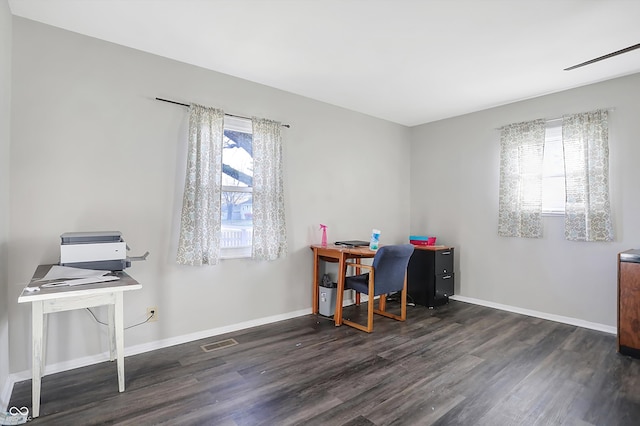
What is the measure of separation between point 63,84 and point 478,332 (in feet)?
13.7

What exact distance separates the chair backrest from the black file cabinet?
77 centimetres

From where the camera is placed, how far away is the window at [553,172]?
145 inches

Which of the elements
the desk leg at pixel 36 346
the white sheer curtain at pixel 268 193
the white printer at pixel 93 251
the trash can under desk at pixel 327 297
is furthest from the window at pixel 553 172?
the desk leg at pixel 36 346

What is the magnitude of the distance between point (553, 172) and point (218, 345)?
395 centimetres

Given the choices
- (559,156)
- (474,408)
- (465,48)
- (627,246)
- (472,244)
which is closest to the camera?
(474,408)

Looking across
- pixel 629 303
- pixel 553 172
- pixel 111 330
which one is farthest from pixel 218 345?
pixel 553 172

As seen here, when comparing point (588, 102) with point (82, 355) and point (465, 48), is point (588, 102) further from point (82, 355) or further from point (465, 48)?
point (82, 355)

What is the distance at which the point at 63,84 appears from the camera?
8.09 feet

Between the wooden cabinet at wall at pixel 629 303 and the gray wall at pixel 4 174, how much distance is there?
447 centimetres

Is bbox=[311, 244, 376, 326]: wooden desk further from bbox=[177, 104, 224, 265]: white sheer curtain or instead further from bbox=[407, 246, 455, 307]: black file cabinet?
bbox=[177, 104, 224, 265]: white sheer curtain

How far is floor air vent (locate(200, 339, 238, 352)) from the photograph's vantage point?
2.85 meters

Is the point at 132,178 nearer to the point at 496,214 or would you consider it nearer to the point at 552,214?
the point at 496,214

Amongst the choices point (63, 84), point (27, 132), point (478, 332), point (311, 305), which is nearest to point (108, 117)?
point (63, 84)

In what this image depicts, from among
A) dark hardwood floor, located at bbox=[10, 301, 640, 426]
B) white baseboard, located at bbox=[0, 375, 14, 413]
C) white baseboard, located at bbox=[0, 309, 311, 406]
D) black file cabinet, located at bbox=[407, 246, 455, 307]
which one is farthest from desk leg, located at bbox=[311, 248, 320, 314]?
white baseboard, located at bbox=[0, 375, 14, 413]
